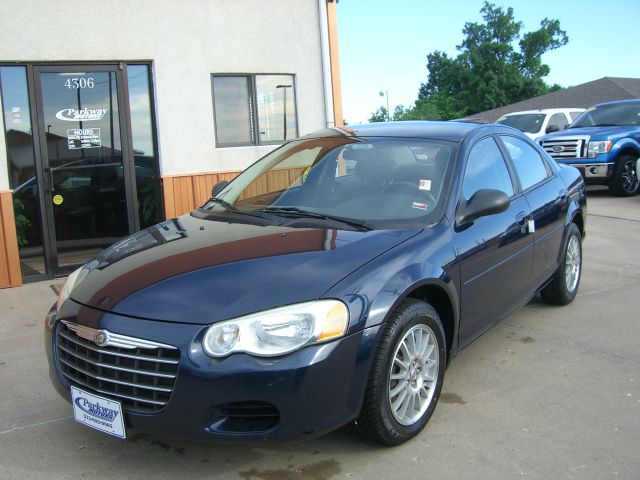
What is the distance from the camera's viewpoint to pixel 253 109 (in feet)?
28.5

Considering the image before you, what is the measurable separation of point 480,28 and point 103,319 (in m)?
60.9

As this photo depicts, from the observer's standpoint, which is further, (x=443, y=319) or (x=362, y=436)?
(x=443, y=319)

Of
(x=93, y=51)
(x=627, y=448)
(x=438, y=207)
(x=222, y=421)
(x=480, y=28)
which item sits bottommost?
(x=627, y=448)

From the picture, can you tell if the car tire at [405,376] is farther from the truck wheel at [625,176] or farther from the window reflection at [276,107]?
the truck wheel at [625,176]

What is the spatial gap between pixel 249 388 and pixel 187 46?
243 inches

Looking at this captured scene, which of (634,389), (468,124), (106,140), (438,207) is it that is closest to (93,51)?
(106,140)

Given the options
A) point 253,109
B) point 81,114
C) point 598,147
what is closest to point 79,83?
point 81,114

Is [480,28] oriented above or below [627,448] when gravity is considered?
above

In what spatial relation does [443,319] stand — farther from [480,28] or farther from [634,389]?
[480,28]

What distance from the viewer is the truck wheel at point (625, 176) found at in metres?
13.0

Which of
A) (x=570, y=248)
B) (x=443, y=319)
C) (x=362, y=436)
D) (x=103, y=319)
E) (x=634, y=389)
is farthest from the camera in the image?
(x=570, y=248)

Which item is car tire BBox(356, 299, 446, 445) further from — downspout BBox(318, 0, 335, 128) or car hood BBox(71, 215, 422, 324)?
downspout BBox(318, 0, 335, 128)

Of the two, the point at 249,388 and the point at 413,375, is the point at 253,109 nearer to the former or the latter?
the point at 413,375

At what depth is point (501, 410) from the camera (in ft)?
12.4
